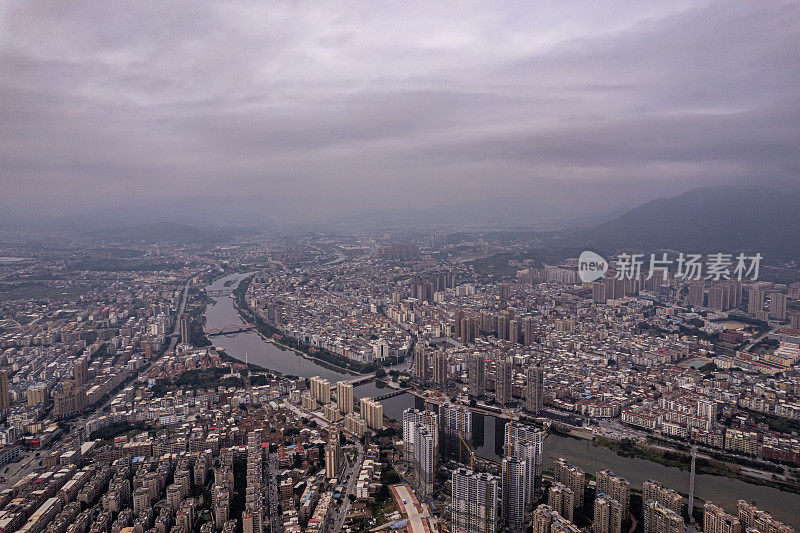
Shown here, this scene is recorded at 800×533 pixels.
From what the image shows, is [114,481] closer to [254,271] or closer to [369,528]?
[369,528]

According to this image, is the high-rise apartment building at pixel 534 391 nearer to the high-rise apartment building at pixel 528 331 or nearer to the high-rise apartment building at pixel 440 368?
the high-rise apartment building at pixel 440 368

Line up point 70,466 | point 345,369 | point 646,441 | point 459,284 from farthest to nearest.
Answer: point 459,284
point 345,369
point 646,441
point 70,466

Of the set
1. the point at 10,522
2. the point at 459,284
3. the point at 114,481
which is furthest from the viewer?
the point at 459,284

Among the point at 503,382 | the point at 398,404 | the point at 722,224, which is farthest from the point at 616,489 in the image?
the point at 722,224

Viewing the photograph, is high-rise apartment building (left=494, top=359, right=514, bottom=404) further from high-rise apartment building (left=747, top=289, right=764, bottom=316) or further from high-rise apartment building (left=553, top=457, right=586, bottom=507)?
high-rise apartment building (left=747, top=289, right=764, bottom=316)

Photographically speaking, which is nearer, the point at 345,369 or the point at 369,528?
the point at 369,528

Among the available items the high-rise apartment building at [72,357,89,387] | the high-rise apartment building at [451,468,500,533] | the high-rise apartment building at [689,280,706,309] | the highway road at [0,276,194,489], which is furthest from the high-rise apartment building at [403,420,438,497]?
the high-rise apartment building at [689,280,706,309]

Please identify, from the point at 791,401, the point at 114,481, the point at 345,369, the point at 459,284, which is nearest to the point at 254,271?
the point at 459,284
